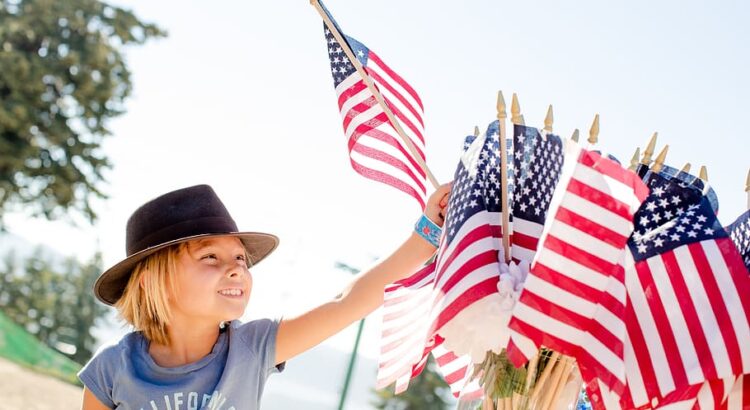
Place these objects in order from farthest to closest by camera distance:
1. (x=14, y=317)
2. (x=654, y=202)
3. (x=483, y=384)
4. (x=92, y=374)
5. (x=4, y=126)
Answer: (x=14, y=317)
(x=4, y=126)
(x=92, y=374)
(x=483, y=384)
(x=654, y=202)

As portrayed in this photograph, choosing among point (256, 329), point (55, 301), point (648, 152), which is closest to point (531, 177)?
point (648, 152)

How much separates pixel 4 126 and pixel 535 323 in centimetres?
2259

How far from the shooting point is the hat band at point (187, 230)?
2943mm

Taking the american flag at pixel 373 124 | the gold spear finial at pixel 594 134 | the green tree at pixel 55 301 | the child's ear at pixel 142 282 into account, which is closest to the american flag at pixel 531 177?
the gold spear finial at pixel 594 134

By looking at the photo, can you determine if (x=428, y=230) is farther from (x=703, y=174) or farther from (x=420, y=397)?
(x=420, y=397)

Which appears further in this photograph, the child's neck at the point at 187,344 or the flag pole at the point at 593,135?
the child's neck at the point at 187,344

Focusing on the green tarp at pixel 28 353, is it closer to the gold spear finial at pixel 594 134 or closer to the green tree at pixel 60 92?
the green tree at pixel 60 92

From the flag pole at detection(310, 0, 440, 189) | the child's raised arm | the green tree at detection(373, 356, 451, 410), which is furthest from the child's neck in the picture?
the green tree at detection(373, 356, 451, 410)

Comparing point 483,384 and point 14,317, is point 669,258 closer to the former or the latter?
point 483,384

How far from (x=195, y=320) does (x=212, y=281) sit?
7.3 inches

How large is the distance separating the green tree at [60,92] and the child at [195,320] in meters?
20.8

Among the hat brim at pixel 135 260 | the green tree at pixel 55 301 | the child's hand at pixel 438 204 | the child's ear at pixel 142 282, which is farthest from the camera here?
the green tree at pixel 55 301

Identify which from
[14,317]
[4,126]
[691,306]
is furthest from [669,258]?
[14,317]

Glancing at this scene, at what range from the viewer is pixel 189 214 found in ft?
9.81
